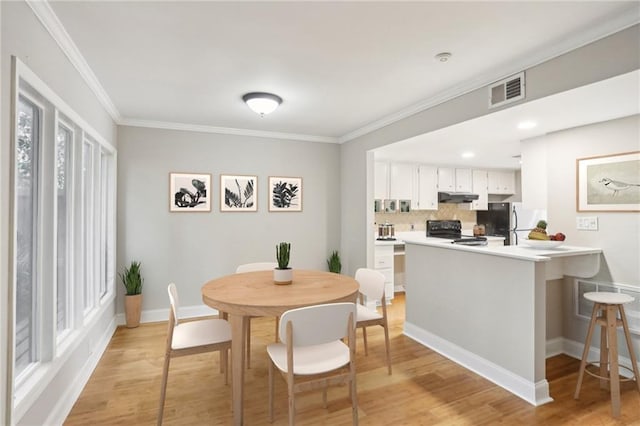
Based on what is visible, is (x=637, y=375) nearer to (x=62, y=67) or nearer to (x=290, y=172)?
(x=290, y=172)

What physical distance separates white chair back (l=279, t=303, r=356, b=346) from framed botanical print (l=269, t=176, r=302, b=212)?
2.93 metres

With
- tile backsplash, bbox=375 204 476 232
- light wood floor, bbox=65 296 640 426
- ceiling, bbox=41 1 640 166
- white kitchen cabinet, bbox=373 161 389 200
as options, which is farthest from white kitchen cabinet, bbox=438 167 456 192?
light wood floor, bbox=65 296 640 426

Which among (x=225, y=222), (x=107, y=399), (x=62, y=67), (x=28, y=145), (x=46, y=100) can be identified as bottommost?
(x=107, y=399)

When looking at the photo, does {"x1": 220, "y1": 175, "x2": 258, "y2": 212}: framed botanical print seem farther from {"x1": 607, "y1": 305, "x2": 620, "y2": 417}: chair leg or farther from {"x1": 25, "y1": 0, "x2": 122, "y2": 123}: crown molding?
{"x1": 607, "y1": 305, "x2": 620, "y2": 417}: chair leg

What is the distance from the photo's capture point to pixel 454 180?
20.6 feet

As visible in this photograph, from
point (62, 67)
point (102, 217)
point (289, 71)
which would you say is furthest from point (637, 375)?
point (102, 217)

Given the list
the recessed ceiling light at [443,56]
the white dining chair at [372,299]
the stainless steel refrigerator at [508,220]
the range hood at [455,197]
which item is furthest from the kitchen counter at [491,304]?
the range hood at [455,197]

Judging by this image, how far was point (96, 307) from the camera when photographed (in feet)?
9.93

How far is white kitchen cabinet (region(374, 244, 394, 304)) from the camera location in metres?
4.93

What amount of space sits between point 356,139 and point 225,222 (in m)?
2.12

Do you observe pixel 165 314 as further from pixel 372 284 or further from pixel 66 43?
pixel 66 43

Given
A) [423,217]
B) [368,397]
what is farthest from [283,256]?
[423,217]

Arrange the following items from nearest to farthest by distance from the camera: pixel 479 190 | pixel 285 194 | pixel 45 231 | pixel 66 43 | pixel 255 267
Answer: pixel 45 231 < pixel 66 43 < pixel 255 267 < pixel 285 194 < pixel 479 190

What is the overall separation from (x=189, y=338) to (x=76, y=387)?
978 millimetres
